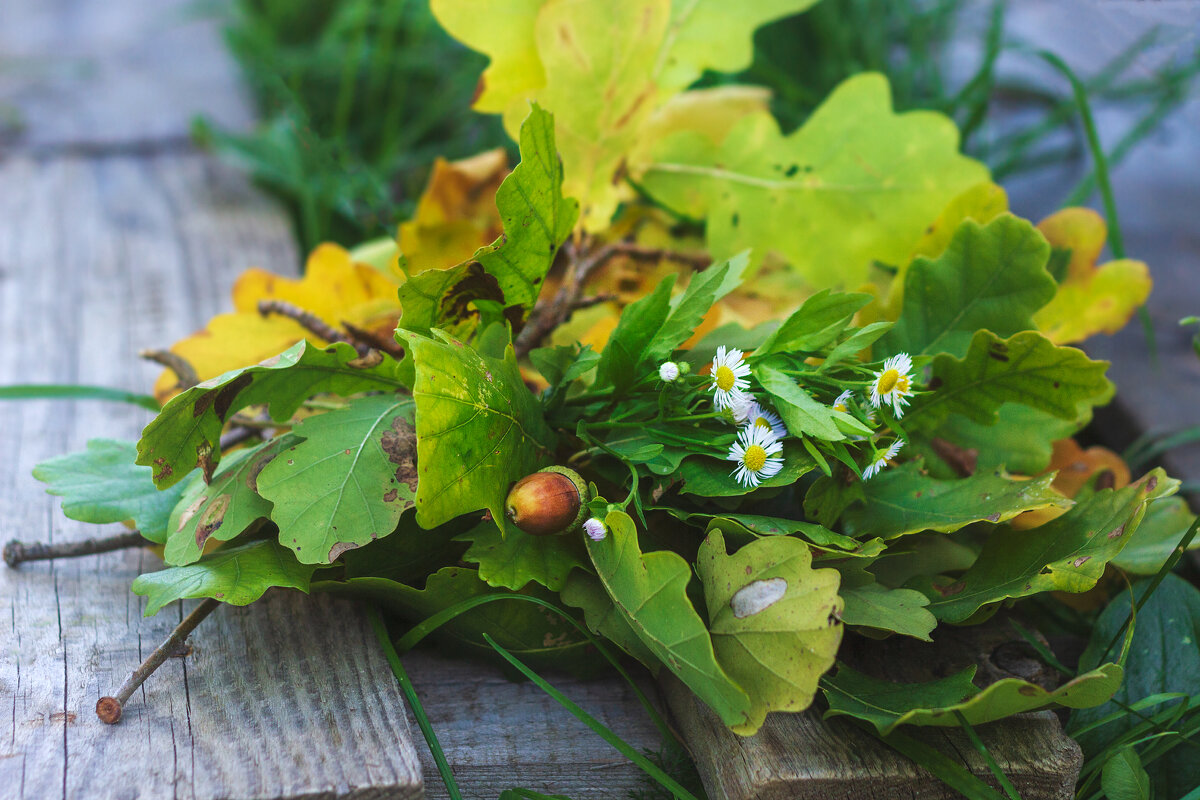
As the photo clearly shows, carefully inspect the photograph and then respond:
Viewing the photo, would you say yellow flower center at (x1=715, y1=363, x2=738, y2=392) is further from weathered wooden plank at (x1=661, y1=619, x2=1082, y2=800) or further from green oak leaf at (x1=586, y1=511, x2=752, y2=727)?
weathered wooden plank at (x1=661, y1=619, x2=1082, y2=800)

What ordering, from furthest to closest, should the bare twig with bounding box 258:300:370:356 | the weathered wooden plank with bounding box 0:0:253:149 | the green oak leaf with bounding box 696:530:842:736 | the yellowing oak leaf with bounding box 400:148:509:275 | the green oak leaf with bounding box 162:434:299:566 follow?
1. the weathered wooden plank with bounding box 0:0:253:149
2. the yellowing oak leaf with bounding box 400:148:509:275
3. the bare twig with bounding box 258:300:370:356
4. the green oak leaf with bounding box 162:434:299:566
5. the green oak leaf with bounding box 696:530:842:736

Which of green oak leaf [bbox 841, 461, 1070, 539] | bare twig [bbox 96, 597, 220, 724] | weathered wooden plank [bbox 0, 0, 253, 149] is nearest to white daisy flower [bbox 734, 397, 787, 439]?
green oak leaf [bbox 841, 461, 1070, 539]

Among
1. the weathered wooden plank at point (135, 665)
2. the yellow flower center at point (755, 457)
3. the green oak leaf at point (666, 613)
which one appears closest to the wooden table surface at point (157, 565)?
the weathered wooden plank at point (135, 665)

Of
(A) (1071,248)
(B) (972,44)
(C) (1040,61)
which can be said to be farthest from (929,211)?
(B) (972,44)

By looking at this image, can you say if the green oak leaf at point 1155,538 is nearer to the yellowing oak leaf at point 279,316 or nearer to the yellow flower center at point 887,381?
the yellow flower center at point 887,381

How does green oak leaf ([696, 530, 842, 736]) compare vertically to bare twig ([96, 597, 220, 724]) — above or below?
above

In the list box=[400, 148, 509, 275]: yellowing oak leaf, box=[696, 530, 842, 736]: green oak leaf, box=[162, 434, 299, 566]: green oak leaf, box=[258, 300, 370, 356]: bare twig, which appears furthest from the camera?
box=[400, 148, 509, 275]: yellowing oak leaf

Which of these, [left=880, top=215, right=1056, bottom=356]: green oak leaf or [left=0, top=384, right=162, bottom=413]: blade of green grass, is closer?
[left=880, top=215, right=1056, bottom=356]: green oak leaf
